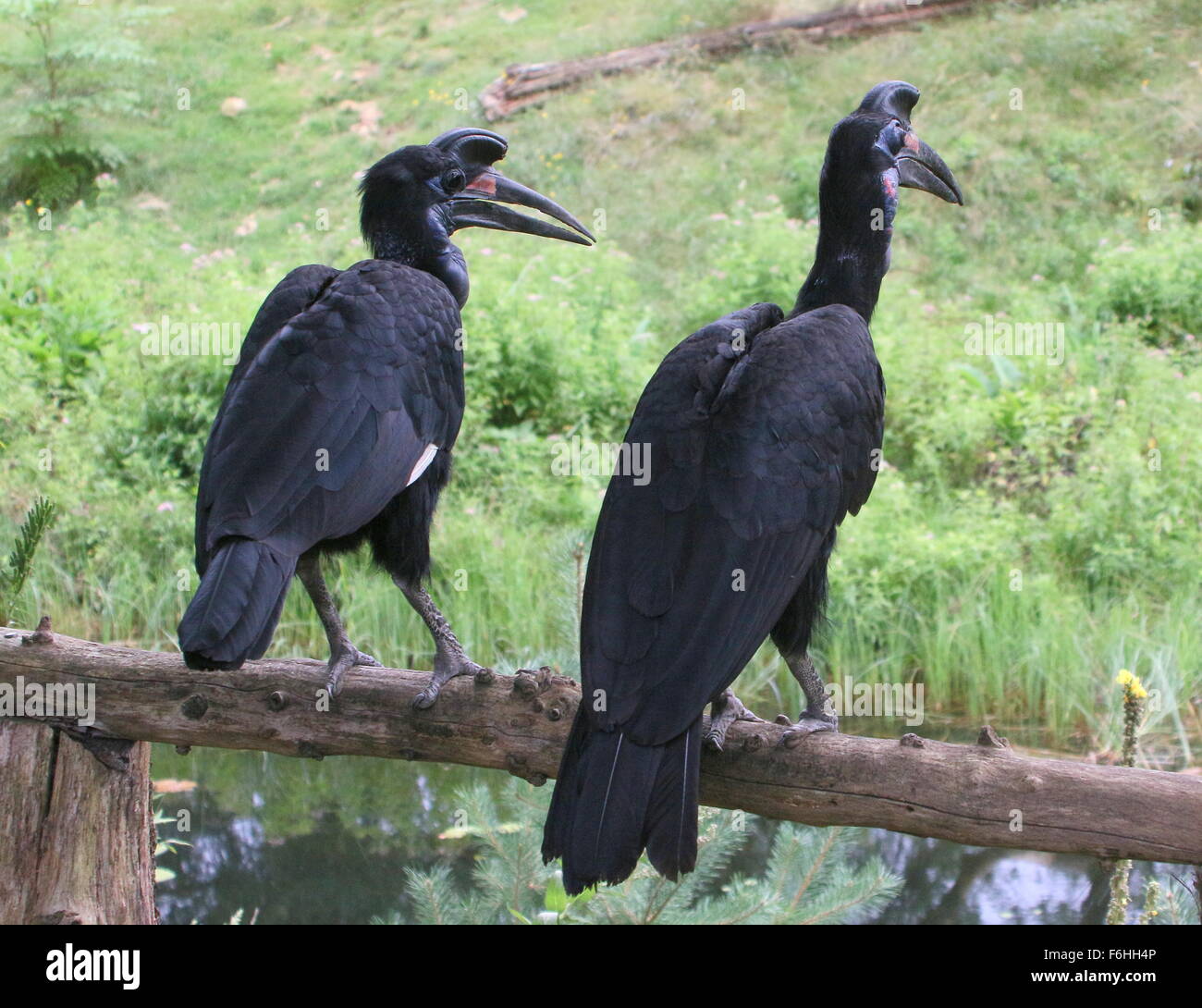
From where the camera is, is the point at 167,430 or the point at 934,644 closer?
the point at 934,644

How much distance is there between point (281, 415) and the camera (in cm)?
246

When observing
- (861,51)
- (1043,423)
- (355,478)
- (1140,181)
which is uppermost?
(861,51)

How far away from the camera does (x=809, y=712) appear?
237 centimetres

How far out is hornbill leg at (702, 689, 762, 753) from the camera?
→ 2311mm

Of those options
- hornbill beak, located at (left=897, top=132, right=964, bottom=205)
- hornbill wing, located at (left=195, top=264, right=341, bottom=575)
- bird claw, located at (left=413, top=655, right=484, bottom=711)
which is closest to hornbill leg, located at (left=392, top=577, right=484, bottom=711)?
bird claw, located at (left=413, top=655, right=484, bottom=711)

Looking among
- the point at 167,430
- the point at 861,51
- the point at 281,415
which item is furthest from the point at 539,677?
the point at 861,51

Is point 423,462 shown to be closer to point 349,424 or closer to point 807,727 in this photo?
point 349,424

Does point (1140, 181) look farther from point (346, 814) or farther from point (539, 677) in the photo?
point (539, 677)

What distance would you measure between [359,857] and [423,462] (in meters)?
2.06

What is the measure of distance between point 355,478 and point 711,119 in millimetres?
7164

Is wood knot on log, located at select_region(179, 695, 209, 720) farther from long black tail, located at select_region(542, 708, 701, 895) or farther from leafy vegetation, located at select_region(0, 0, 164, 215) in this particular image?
leafy vegetation, located at select_region(0, 0, 164, 215)

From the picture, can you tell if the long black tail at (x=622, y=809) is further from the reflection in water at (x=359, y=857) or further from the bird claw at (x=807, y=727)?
the reflection in water at (x=359, y=857)

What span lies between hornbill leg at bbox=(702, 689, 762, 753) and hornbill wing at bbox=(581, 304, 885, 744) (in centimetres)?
19

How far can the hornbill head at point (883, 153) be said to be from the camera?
2.67 meters
